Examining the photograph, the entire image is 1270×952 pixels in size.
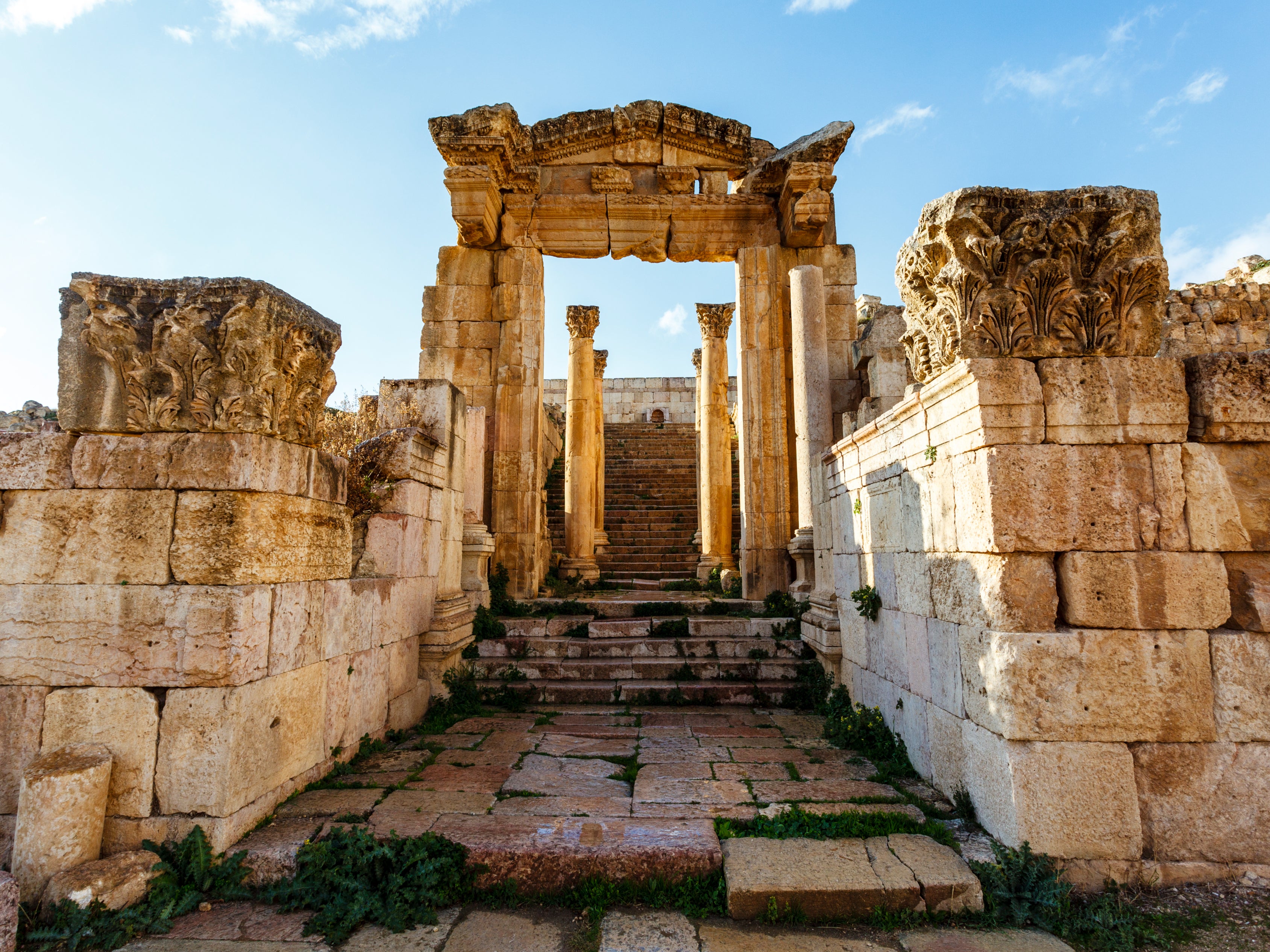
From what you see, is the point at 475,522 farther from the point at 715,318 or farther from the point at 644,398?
the point at 644,398

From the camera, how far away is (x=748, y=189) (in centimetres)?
895

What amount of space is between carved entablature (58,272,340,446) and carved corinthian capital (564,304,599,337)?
9.14m

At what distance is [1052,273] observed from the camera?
10.5ft

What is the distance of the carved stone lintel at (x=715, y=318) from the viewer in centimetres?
1222

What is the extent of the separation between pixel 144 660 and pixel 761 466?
6778 mm

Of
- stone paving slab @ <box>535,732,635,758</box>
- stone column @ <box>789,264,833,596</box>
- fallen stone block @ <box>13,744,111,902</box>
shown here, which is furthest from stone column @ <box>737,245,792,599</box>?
fallen stone block @ <box>13,744,111,902</box>

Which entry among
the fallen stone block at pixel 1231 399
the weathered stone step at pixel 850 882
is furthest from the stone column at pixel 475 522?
the fallen stone block at pixel 1231 399

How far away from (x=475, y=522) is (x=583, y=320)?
6.11 meters

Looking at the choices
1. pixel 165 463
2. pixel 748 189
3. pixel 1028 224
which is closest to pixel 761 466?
pixel 748 189

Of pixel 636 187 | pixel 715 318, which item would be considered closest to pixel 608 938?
pixel 636 187

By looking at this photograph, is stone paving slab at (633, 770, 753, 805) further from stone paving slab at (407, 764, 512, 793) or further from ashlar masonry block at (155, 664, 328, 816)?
ashlar masonry block at (155, 664, 328, 816)

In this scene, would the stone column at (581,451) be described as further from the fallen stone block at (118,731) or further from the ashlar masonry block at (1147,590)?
the ashlar masonry block at (1147,590)

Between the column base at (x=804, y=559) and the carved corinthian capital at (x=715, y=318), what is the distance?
5.63m

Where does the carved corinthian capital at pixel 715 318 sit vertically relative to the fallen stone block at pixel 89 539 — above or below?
above
